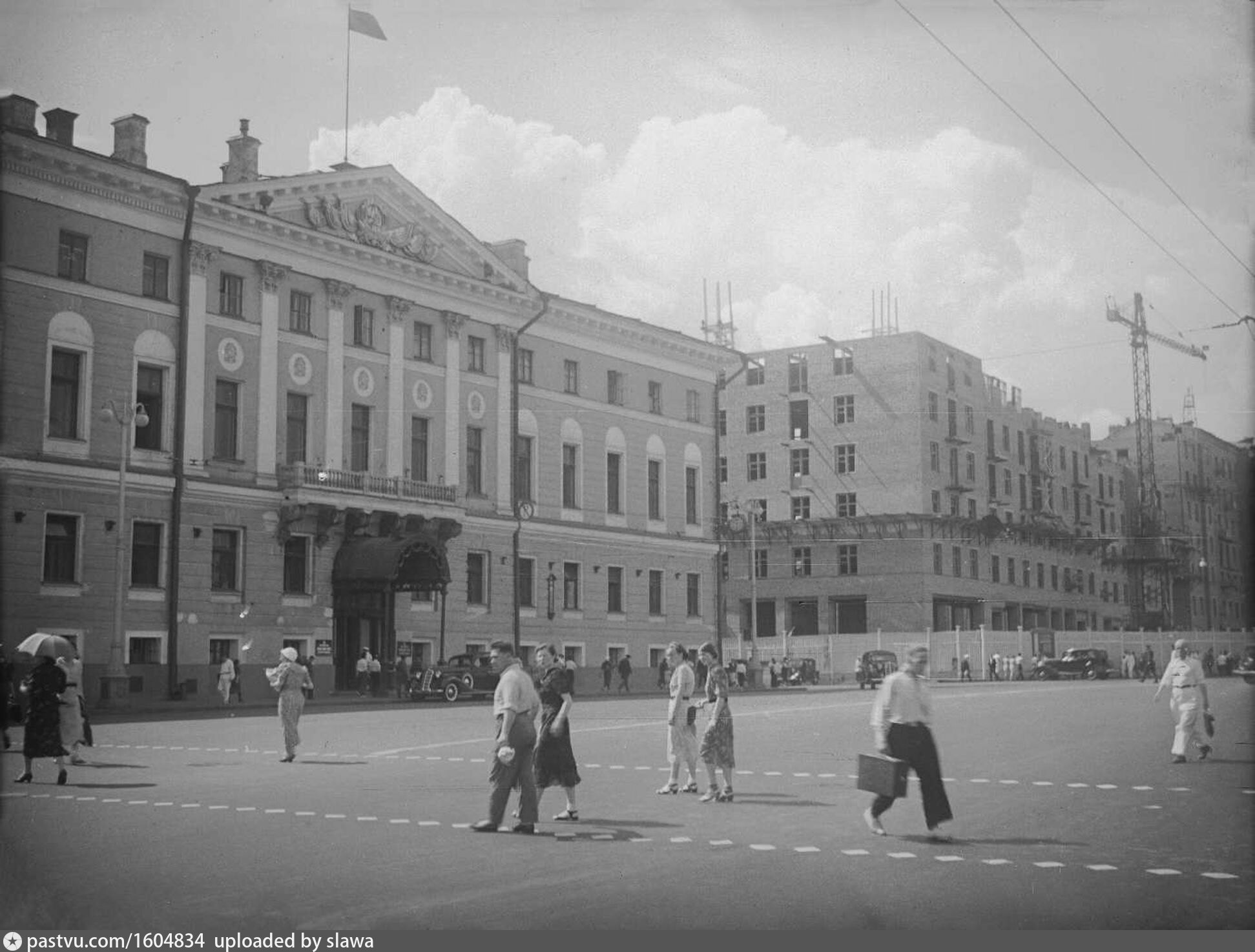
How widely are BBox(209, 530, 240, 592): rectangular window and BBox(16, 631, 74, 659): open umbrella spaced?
20.2 metres

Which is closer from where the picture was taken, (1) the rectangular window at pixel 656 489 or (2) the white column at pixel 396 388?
(2) the white column at pixel 396 388

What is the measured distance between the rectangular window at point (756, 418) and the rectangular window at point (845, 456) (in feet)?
18.0

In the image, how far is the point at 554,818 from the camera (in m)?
14.1

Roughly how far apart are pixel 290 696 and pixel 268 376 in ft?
76.3

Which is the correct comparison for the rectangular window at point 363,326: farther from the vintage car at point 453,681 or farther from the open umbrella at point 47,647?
the open umbrella at point 47,647

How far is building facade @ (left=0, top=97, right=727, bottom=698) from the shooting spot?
36.0 metres

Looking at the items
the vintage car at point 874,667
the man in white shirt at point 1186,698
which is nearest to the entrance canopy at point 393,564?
the vintage car at point 874,667

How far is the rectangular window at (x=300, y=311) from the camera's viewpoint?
144 feet

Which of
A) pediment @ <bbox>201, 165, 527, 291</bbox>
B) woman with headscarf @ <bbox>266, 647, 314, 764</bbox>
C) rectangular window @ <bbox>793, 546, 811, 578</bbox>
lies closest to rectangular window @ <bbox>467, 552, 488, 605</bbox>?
pediment @ <bbox>201, 165, 527, 291</bbox>

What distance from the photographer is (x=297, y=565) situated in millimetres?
43406

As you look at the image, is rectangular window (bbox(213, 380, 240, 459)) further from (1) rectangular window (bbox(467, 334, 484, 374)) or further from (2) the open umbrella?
(2) the open umbrella

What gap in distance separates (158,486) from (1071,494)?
6377 centimetres

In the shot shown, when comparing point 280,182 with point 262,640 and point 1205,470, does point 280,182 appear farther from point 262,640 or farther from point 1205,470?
point 1205,470

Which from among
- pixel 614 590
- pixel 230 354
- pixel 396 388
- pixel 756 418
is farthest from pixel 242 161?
pixel 756 418
